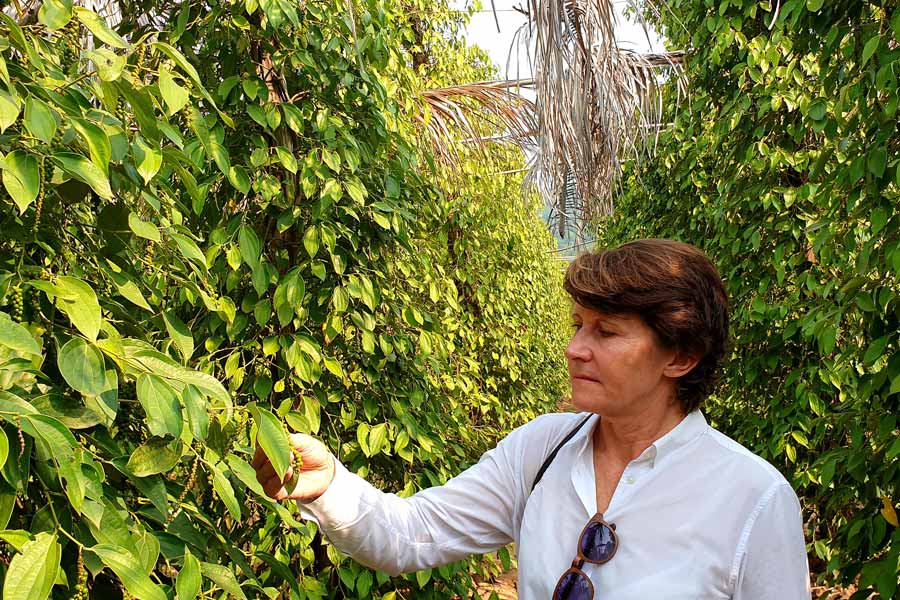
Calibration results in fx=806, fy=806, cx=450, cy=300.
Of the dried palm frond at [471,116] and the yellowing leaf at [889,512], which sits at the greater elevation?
the dried palm frond at [471,116]

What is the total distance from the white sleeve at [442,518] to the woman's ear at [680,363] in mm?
304

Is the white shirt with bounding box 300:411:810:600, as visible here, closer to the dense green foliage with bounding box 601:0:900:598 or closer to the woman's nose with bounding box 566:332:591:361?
the woman's nose with bounding box 566:332:591:361

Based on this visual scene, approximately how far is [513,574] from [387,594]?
285 centimetres

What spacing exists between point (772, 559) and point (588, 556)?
257 mm

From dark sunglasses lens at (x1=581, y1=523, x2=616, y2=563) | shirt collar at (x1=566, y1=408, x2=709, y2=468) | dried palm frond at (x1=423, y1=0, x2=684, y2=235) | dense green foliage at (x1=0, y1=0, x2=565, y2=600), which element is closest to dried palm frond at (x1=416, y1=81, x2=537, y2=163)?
dense green foliage at (x1=0, y1=0, x2=565, y2=600)

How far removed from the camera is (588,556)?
3.93ft

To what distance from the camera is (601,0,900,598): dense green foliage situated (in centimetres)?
168

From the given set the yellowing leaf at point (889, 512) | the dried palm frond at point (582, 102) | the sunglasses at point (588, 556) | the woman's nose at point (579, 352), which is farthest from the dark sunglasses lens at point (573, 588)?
the dried palm frond at point (582, 102)

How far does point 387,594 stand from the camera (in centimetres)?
205

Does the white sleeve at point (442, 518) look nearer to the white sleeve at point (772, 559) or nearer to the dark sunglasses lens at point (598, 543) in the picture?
the dark sunglasses lens at point (598, 543)

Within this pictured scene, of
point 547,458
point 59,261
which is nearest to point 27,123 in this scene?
point 59,261

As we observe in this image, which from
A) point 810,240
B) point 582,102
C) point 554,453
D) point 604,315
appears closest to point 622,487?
point 554,453

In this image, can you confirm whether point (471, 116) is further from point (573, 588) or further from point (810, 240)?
point (573, 588)

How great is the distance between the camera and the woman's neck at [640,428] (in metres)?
1.29
